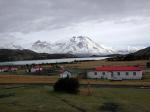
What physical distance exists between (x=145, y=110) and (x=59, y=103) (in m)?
9.53

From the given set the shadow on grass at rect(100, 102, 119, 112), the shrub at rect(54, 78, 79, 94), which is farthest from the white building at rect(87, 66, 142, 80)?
the shadow on grass at rect(100, 102, 119, 112)

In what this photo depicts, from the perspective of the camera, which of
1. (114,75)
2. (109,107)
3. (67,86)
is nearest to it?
(109,107)

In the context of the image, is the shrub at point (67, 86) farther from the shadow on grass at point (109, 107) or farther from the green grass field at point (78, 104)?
the shadow on grass at point (109, 107)

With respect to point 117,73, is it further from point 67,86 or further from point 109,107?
point 109,107

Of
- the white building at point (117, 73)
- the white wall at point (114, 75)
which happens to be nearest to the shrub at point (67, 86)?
the white building at point (117, 73)

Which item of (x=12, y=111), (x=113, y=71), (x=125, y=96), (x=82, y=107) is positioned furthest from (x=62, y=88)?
(x=113, y=71)

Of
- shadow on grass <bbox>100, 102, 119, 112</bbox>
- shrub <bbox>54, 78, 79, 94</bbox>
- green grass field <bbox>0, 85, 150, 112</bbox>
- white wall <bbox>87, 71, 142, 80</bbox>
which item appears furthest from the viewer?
white wall <bbox>87, 71, 142, 80</bbox>

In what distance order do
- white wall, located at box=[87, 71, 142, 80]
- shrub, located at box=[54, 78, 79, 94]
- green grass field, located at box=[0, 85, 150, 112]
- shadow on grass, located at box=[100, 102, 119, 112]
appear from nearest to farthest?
green grass field, located at box=[0, 85, 150, 112], shadow on grass, located at box=[100, 102, 119, 112], shrub, located at box=[54, 78, 79, 94], white wall, located at box=[87, 71, 142, 80]

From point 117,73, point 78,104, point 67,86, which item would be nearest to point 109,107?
point 78,104

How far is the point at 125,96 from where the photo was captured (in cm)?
4109

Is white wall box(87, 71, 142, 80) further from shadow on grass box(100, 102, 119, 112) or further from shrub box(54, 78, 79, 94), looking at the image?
shadow on grass box(100, 102, 119, 112)

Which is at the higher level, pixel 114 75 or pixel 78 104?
pixel 114 75

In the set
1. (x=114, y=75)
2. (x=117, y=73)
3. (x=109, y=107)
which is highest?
(x=117, y=73)

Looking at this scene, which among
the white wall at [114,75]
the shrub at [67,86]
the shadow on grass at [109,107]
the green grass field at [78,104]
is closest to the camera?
the green grass field at [78,104]
